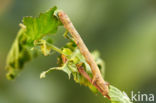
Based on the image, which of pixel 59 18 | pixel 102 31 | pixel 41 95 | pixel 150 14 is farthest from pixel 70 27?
pixel 102 31

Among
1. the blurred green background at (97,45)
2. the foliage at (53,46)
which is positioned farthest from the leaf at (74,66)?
the blurred green background at (97,45)

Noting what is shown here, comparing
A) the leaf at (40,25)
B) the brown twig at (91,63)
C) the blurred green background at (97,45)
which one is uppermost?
the blurred green background at (97,45)

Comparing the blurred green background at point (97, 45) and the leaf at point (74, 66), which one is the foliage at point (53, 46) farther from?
the blurred green background at point (97, 45)

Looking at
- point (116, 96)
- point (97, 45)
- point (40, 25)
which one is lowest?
point (116, 96)

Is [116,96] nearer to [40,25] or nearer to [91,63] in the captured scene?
[91,63]

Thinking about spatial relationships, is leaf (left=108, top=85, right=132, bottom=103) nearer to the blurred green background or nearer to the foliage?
the foliage

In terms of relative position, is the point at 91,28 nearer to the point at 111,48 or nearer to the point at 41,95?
the point at 111,48

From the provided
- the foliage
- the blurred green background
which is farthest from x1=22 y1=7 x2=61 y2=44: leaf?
the blurred green background

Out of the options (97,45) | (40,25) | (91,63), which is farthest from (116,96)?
(97,45)
